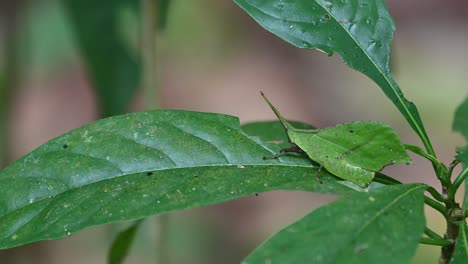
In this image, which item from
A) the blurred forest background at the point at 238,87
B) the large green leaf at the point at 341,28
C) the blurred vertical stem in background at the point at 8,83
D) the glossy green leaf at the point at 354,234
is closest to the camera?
the glossy green leaf at the point at 354,234

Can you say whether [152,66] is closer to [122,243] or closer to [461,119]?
[122,243]

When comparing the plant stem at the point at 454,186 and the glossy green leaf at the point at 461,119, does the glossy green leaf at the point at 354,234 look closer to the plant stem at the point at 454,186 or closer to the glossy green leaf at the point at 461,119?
the plant stem at the point at 454,186

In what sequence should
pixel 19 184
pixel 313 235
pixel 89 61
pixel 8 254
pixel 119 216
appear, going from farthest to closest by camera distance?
1. pixel 8 254
2. pixel 89 61
3. pixel 19 184
4. pixel 119 216
5. pixel 313 235

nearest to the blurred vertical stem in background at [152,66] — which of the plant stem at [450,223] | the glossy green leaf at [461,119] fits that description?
the glossy green leaf at [461,119]

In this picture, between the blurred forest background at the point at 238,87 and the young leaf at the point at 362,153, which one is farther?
the blurred forest background at the point at 238,87

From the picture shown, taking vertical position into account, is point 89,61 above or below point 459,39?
above

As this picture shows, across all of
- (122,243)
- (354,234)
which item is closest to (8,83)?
(122,243)

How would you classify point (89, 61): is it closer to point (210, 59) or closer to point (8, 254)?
point (8, 254)

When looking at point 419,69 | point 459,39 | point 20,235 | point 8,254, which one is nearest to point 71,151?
point 20,235
